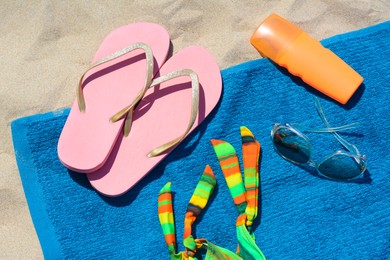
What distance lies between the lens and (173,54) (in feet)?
3.85

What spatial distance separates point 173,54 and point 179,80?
0.25ft

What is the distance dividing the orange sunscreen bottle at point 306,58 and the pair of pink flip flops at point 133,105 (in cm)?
13

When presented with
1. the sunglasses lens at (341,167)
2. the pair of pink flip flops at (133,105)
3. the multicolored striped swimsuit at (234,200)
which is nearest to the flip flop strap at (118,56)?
the pair of pink flip flops at (133,105)

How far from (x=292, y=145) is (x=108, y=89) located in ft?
1.31

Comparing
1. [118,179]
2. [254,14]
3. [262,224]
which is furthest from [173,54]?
[262,224]

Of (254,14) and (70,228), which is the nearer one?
(70,228)

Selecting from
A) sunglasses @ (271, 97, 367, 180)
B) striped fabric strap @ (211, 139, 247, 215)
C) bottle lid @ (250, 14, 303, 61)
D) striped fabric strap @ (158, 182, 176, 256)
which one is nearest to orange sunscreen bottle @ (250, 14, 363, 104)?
bottle lid @ (250, 14, 303, 61)

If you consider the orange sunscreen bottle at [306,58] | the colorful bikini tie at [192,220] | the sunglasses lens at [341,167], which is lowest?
the colorful bikini tie at [192,220]

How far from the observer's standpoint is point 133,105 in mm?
1087

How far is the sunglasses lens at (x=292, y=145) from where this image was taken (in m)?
1.08

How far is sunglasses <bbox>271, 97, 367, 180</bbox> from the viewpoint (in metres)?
1.07

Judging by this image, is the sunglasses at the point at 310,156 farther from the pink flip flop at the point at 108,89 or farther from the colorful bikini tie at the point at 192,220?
the pink flip flop at the point at 108,89

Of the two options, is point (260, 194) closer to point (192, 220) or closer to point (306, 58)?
point (192, 220)

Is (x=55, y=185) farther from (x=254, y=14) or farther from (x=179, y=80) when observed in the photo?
(x=254, y=14)
